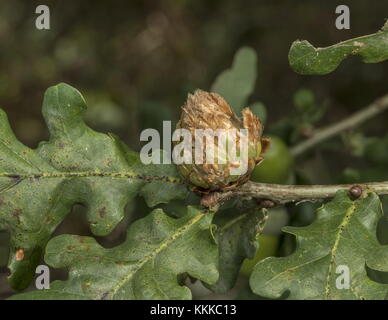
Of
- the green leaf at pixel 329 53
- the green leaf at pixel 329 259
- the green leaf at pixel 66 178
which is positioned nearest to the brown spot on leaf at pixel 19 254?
the green leaf at pixel 66 178

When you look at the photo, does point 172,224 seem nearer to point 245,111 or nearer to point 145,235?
point 145,235

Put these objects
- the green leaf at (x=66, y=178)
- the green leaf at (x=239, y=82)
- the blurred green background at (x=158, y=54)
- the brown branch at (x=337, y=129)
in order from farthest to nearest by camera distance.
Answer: the blurred green background at (x=158, y=54) → the brown branch at (x=337, y=129) → the green leaf at (x=239, y=82) → the green leaf at (x=66, y=178)

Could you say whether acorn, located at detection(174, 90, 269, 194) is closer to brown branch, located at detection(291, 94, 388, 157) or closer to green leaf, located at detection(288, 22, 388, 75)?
green leaf, located at detection(288, 22, 388, 75)

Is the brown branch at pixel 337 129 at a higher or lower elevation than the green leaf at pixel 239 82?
lower

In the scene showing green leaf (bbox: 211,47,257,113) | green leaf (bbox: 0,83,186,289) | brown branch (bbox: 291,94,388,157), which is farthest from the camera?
brown branch (bbox: 291,94,388,157)

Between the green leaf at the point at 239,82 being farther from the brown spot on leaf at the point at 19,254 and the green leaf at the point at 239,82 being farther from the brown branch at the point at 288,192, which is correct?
the brown spot on leaf at the point at 19,254

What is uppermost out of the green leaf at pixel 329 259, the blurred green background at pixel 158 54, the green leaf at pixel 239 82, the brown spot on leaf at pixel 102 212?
the blurred green background at pixel 158 54

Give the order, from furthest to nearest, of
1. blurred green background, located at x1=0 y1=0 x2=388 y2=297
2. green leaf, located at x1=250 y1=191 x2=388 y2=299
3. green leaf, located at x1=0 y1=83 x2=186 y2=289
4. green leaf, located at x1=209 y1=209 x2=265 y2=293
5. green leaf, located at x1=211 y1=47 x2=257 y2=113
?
blurred green background, located at x1=0 y1=0 x2=388 y2=297, green leaf, located at x1=211 y1=47 x2=257 y2=113, green leaf, located at x1=209 y1=209 x2=265 y2=293, green leaf, located at x1=0 y1=83 x2=186 y2=289, green leaf, located at x1=250 y1=191 x2=388 y2=299

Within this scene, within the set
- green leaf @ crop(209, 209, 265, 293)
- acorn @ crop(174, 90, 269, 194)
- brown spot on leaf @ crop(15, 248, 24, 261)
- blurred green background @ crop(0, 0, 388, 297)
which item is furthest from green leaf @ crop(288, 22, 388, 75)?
blurred green background @ crop(0, 0, 388, 297)

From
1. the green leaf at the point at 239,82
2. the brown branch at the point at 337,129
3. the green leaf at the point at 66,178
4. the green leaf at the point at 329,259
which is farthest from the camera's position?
the brown branch at the point at 337,129
